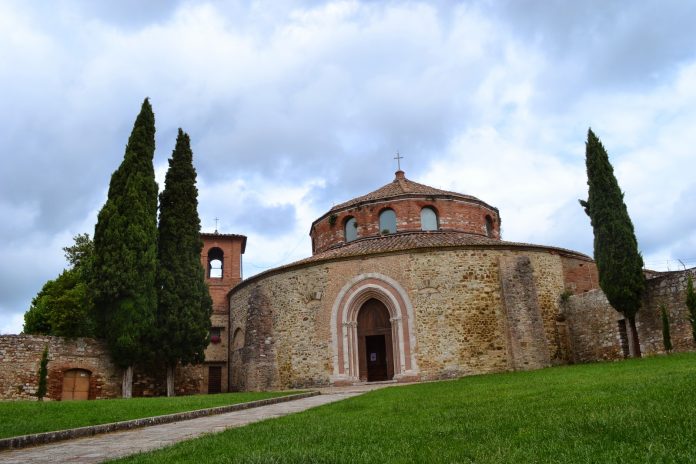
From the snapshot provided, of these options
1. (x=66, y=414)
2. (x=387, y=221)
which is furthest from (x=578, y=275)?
(x=66, y=414)

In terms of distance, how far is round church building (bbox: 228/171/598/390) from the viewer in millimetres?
20203

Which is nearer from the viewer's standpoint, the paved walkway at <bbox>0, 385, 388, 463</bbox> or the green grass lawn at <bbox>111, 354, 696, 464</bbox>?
the green grass lawn at <bbox>111, 354, 696, 464</bbox>

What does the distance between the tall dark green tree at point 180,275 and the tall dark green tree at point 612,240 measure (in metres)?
15.3

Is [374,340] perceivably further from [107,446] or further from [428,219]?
[107,446]

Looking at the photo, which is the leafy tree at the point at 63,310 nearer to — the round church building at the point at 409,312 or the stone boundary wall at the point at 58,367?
the stone boundary wall at the point at 58,367

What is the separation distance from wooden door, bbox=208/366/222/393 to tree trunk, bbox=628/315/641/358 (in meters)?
19.0

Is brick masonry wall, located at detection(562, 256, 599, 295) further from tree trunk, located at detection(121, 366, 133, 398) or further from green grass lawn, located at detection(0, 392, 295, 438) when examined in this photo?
tree trunk, located at detection(121, 366, 133, 398)

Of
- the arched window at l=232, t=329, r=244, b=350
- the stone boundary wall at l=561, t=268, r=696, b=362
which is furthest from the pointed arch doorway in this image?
the stone boundary wall at l=561, t=268, r=696, b=362

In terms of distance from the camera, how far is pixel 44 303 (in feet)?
80.8

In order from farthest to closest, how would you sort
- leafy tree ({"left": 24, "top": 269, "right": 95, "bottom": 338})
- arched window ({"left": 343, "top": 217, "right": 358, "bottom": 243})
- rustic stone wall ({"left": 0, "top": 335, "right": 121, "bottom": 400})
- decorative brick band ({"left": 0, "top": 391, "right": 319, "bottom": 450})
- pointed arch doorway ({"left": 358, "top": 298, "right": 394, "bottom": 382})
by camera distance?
arched window ({"left": 343, "top": 217, "right": 358, "bottom": 243}), leafy tree ({"left": 24, "top": 269, "right": 95, "bottom": 338}), pointed arch doorway ({"left": 358, "top": 298, "right": 394, "bottom": 382}), rustic stone wall ({"left": 0, "top": 335, "right": 121, "bottom": 400}), decorative brick band ({"left": 0, "top": 391, "right": 319, "bottom": 450})

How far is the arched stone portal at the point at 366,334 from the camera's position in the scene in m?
20.7

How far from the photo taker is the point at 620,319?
1981cm

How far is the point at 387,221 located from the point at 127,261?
12.1m

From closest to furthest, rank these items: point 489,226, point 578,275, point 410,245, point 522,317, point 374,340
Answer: point 522,317 < point 410,245 < point 374,340 < point 578,275 < point 489,226
